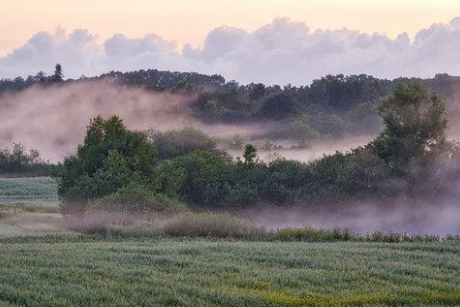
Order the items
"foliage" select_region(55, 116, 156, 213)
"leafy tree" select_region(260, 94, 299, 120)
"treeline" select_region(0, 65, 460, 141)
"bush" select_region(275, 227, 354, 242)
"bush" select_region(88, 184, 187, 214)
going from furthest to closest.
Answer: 1. "leafy tree" select_region(260, 94, 299, 120)
2. "treeline" select_region(0, 65, 460, 141)
3. "foliage" select_region(55, 116, 156, 213)
4. "bush" select_region(88, 184, 187, 214)
5. "bush" select_region(275, 227, 354, 242)

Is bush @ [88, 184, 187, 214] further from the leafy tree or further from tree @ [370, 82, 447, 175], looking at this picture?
the leafy tree

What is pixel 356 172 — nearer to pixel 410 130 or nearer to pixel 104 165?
pixel 410 130

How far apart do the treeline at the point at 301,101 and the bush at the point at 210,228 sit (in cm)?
7877

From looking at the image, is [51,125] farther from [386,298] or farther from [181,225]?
[386,298]

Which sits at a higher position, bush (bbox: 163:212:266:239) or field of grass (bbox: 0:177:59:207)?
field of grass (bbox: 0:177:59:207)

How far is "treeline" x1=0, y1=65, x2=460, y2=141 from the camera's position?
11294cm

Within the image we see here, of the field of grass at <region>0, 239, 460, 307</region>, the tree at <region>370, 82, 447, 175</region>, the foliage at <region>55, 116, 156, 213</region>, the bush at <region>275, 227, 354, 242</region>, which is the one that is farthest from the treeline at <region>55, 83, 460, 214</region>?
the field of grass at <region>0, 239, 460, 307</region>

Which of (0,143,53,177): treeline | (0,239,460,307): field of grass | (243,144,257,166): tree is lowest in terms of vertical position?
(0,239,460,307): field of grass

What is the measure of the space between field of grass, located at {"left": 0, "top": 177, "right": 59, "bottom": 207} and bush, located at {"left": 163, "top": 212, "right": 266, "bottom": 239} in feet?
75.2

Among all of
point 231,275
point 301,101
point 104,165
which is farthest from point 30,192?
point 301,101

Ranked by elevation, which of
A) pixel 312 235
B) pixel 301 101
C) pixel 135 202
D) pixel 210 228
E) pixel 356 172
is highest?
pixel 301 101

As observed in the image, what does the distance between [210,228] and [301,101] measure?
10382 centimetres

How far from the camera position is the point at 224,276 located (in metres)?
17.6

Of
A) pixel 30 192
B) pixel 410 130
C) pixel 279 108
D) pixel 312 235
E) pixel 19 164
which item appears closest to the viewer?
pixel 312 235
